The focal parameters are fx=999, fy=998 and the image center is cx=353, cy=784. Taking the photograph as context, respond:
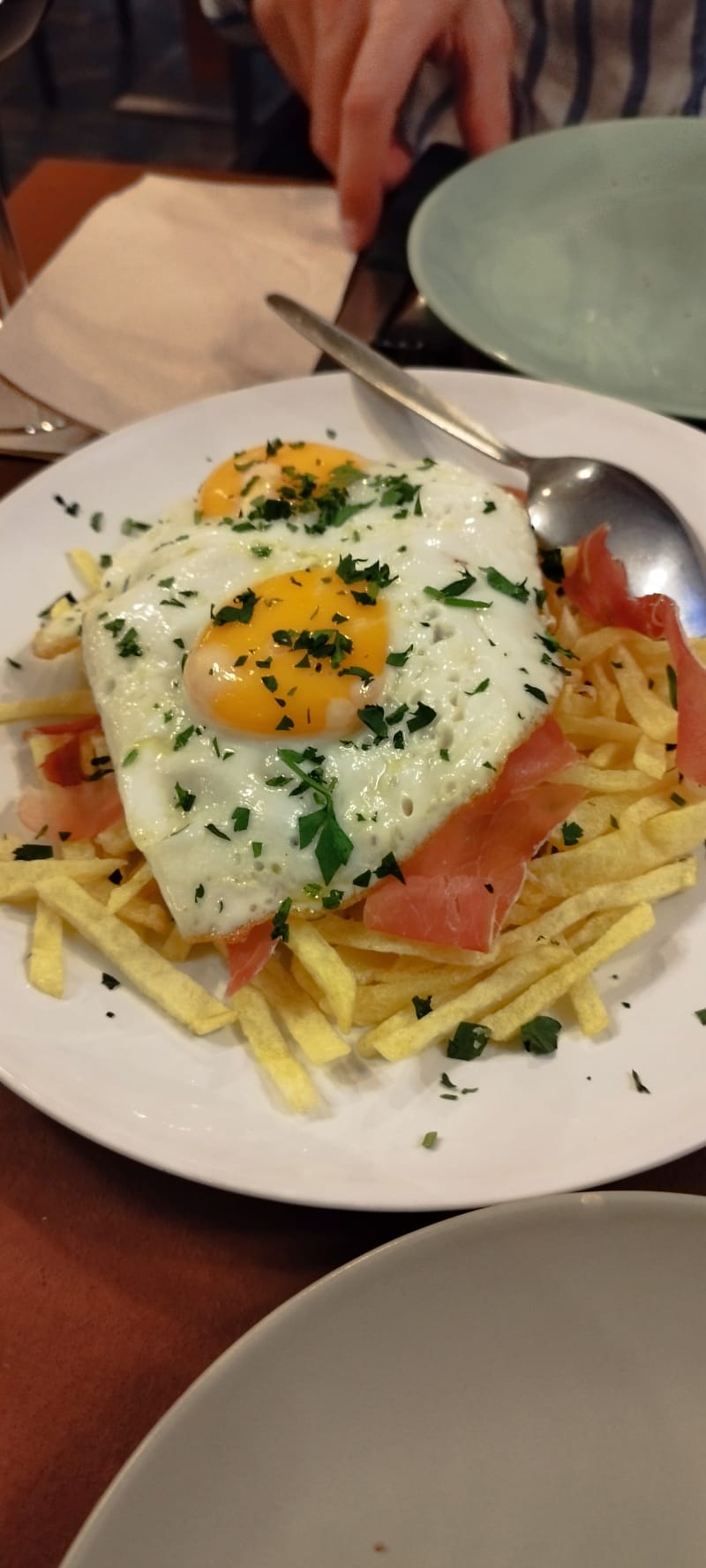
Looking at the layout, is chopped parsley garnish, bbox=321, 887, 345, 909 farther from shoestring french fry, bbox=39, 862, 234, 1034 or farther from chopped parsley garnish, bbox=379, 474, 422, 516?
chopped parsley garnish, bbox=379, 474, 422, 516


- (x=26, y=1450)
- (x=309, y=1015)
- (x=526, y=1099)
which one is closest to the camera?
(x=26, y=1450)

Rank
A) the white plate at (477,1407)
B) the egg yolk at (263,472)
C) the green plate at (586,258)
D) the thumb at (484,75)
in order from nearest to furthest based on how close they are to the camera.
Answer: the white plate at (477,1407), the egg yolk at (263,472), the green plate at (586,258), the thumb at (484,75)

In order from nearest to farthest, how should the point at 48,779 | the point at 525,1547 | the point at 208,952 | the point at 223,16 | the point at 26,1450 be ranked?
the point at 525,1547 < the point at 26,1450 < the point at 208,952 < the point at 48,779 < the point at 223,16

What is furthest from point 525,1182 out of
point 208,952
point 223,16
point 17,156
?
point 17,156

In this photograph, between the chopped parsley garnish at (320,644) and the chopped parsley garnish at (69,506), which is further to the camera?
the chopped parsley garnish at (69,506)

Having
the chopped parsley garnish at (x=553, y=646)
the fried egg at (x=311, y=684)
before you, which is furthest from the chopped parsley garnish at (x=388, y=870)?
the chopped parsley garnish at (x=553, y=646)

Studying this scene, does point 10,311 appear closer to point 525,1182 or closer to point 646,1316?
point 525,1182

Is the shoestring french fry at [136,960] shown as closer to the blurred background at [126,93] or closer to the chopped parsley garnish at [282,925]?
the chopped parsley garnish at [282,925]
